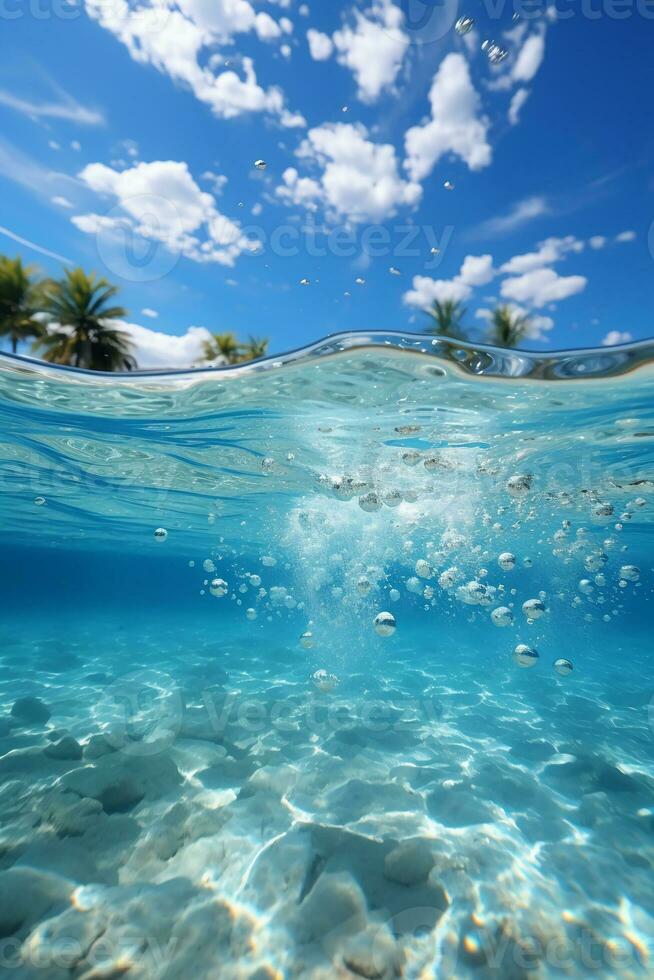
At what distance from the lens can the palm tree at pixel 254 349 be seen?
9.45 meters

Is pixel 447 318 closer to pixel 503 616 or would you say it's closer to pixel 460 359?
pixel 460 359

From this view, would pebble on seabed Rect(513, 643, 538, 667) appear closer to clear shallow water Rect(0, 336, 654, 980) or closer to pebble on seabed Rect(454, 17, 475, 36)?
clear shallow water Rect(0, 336, 654, 980)

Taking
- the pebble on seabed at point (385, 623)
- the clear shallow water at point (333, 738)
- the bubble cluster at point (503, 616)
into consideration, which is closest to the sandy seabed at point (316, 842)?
the clear shallow water at point (333, 738)

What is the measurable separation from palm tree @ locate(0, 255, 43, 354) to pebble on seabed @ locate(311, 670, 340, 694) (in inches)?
425

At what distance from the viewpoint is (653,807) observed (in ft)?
25.3

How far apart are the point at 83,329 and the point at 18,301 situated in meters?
1.64

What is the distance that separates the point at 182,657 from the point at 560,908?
16.9m

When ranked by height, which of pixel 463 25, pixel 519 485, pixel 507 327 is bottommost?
pixel 519 485


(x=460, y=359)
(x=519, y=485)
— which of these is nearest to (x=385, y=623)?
(x=460, y=359)

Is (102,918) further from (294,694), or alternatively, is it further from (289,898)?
(294,694)

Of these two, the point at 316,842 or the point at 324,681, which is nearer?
the point at 316,842

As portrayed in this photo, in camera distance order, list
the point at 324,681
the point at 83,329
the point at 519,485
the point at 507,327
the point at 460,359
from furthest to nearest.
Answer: the point at 519,485
the point at 324,681
the point at 83,329
the point at 460,359
the point at 507,327

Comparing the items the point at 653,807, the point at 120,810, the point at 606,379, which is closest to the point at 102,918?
the point at 120,810

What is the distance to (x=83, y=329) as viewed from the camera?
1032 centimetres
